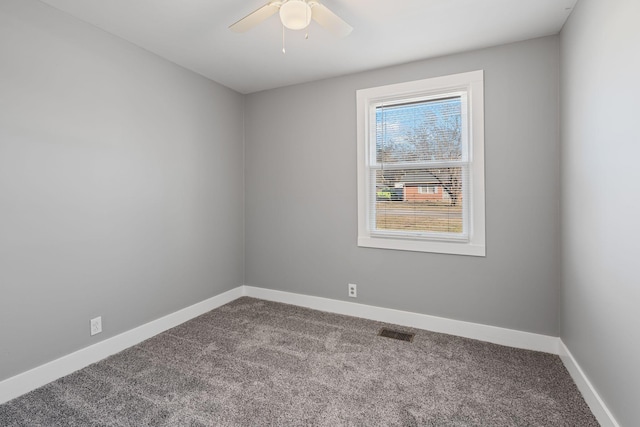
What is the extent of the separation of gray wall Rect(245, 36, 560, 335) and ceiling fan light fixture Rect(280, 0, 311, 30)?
1.45m

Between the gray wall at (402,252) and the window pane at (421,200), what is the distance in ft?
0.79

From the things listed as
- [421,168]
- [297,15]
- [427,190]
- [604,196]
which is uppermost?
[297,15]

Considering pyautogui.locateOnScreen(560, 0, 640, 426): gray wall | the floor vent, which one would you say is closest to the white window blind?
pyautogui.locateOnScreen(560, 0, 640, 426): gray wall

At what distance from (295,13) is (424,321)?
268 centimetres

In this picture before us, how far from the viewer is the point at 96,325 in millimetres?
2346

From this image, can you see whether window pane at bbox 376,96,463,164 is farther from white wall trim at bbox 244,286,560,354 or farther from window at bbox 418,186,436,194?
white wall trim at bbox 244,286,560,354

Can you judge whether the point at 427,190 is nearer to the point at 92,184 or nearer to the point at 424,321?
the point at 424,321

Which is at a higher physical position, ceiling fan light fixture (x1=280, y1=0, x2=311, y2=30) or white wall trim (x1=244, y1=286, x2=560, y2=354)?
ceiling fan light fixture (x1=280, y1=0, x2=311, y2=30)

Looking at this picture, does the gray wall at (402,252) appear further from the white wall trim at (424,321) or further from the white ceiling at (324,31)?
the white ceiling at (324,31)

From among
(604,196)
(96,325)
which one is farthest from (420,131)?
(96,325)

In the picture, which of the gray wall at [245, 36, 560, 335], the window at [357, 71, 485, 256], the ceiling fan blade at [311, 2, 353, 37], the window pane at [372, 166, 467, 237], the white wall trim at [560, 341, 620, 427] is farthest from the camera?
the window pane at [372, 166, 467, 237]

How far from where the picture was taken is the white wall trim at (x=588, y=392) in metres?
1.60

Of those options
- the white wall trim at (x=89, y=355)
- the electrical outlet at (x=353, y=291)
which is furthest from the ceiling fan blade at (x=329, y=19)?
the white wall trim at (x=89, y=355)

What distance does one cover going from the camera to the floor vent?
108 inches
